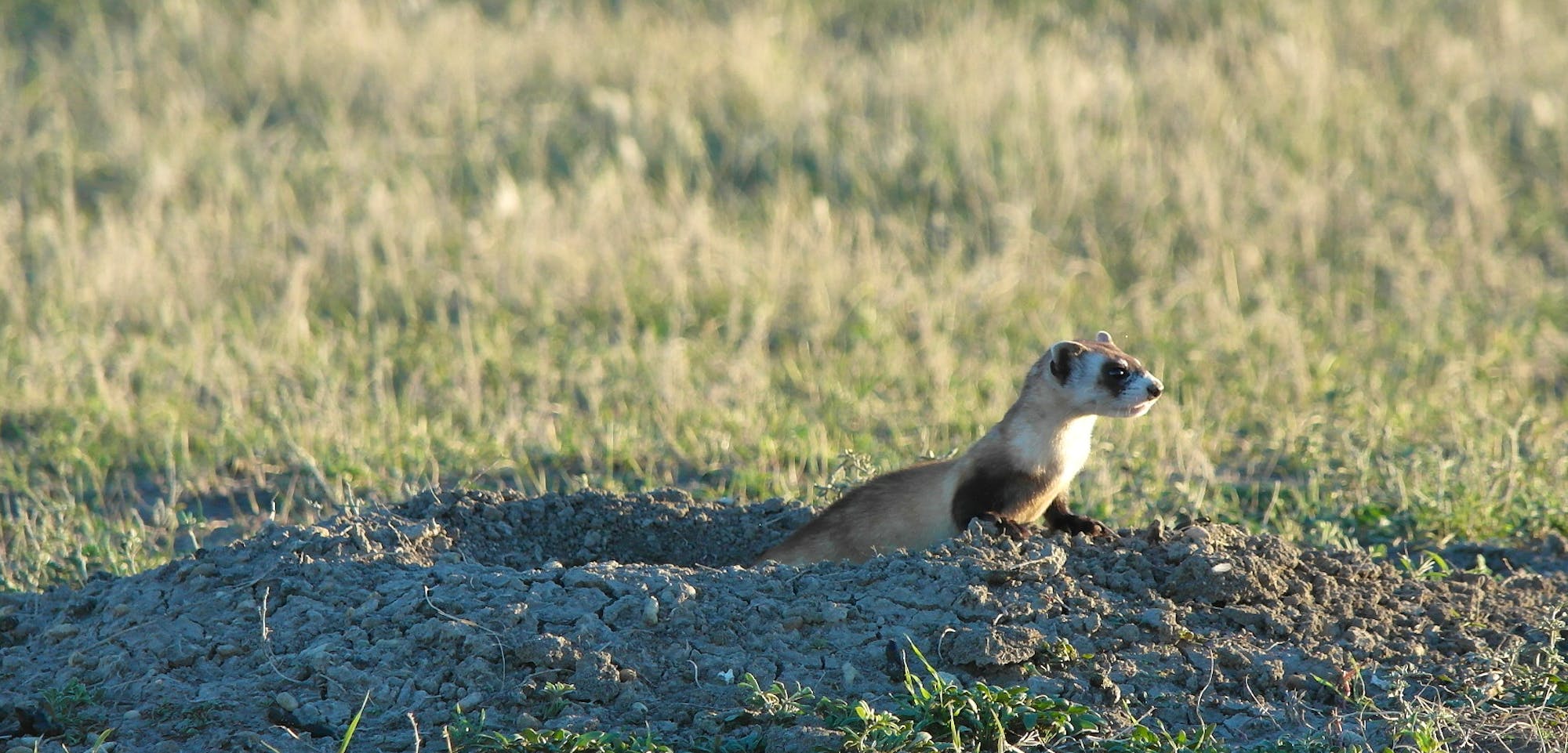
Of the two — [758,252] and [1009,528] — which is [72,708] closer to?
[1009,528]

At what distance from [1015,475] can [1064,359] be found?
39 centimetres

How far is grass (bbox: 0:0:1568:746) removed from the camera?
23.1 feet

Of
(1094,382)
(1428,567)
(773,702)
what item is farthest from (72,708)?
(1428,567)

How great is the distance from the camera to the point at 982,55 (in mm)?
12203

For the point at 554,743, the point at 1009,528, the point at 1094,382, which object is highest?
the point at 1094,382

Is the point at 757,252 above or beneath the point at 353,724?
beneath

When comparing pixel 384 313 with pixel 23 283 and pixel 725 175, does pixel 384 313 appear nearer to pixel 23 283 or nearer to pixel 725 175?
pixel 23 283

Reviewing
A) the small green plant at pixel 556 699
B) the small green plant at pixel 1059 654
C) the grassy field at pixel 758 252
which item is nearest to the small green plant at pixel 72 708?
the small green plant at pixel 556 699

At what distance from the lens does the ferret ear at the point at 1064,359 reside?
16.8ft

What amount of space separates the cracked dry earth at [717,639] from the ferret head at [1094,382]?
0.43 m

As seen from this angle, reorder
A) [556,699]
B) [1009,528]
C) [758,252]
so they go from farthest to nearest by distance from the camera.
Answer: [758,252] → [1009,528] → [556,699]

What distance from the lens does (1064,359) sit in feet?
16.8

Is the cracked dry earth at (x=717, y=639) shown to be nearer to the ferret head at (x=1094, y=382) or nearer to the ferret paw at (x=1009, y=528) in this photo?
the ferret paw at (x=1009, y=528)

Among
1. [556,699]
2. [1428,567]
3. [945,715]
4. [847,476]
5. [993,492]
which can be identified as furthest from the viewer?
[847,476]
